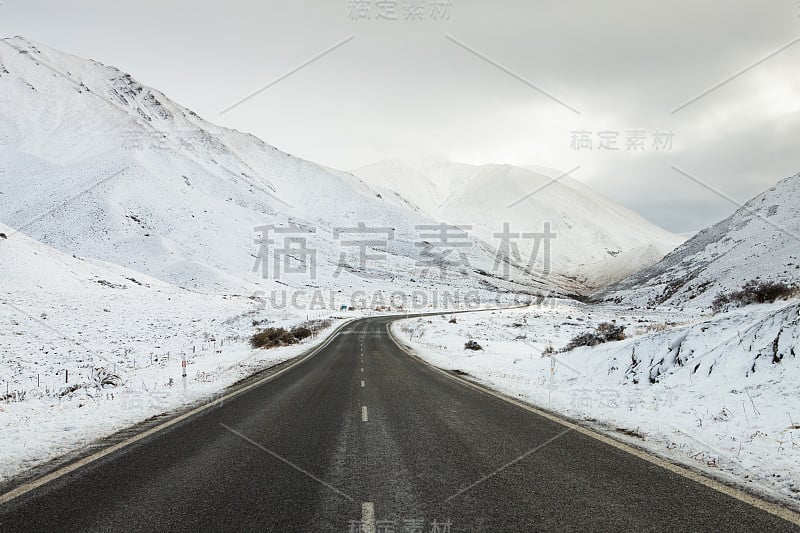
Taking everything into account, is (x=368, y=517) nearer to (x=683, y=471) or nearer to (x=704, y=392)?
(x=683, y=471)

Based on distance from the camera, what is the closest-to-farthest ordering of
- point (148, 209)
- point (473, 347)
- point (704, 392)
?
1. point (704, 392)
2. point (473, 347)
3. point (148, 209)

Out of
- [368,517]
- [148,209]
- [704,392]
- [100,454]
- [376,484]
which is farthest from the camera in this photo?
[148,209]

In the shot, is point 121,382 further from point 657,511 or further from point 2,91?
point 2,91

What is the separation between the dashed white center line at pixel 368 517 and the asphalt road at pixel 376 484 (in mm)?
18

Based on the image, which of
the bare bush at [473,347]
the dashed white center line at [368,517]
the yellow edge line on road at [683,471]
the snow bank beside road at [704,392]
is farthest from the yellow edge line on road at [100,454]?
the bare bush at [473,347]

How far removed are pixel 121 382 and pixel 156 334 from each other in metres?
18.9

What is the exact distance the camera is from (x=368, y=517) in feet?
13.9

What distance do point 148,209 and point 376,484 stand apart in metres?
122

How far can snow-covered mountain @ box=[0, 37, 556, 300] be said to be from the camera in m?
91.7

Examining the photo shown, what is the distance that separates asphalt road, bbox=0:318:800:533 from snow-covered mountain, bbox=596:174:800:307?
3782 centimetres

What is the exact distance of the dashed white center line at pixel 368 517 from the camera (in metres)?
4.02

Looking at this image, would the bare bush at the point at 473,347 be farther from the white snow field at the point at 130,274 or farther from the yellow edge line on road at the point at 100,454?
the yellow edge line on road at the point at 100,454

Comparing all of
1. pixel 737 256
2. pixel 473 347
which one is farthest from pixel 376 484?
pixel 737 256

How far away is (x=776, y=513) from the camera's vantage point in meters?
4.20
